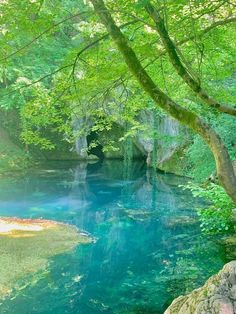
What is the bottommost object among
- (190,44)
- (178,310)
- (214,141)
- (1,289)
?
(1,289)

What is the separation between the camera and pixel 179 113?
4.08 m

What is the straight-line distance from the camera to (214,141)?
393 cm

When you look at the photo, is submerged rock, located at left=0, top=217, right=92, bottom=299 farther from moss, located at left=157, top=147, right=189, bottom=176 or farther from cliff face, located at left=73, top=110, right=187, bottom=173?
moss, located at left=157, top=147, right=189, bottom=176

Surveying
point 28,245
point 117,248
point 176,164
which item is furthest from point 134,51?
point 176,164

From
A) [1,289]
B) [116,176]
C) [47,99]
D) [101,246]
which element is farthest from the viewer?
[116,176]

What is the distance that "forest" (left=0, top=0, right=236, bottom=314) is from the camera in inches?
158

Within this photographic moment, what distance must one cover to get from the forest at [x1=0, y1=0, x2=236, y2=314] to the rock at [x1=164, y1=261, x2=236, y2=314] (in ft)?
0.04

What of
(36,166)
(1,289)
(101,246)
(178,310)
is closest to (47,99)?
(178,310)

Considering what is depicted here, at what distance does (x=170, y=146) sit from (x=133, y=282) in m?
15.3

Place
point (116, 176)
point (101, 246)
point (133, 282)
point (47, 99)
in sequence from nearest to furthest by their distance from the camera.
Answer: point (47, 99)
point (133, 282)
point (101, 246)
point (116, 176)

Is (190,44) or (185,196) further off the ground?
(190,44)

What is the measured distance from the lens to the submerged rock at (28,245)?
7887mm

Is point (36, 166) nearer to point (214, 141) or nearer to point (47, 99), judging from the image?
point (47, 99)

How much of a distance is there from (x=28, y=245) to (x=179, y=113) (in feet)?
22.9
